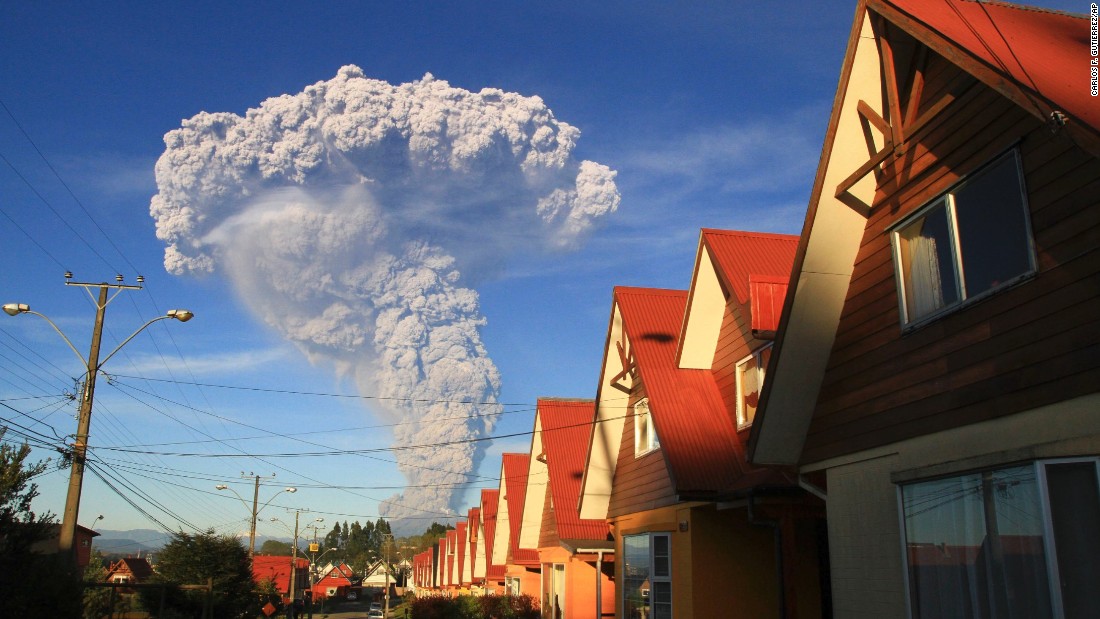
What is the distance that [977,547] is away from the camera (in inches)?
267

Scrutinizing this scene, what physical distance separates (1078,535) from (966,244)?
2755 mm

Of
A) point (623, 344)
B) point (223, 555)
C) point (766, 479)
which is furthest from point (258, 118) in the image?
point (766, 479)

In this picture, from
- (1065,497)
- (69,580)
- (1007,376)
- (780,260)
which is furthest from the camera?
(780,260)

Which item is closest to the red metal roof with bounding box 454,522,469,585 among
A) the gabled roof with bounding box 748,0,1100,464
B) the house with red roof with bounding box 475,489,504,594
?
the house with red roof with bounding box 475,489,504,594

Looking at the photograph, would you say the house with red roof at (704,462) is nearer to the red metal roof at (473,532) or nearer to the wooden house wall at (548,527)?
the wooden house wall at (548,527)

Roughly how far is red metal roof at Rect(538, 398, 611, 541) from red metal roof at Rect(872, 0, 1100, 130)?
1596 centimetres

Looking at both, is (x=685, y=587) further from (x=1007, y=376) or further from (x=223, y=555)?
(x=223, y=555)

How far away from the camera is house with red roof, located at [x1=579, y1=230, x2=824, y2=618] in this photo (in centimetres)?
1248

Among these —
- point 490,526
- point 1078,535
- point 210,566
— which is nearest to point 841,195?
point 1078,535

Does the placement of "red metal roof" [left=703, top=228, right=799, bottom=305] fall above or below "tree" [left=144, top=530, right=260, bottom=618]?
above

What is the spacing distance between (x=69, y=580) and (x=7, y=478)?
83.1 inches

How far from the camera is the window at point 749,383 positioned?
1388 cm

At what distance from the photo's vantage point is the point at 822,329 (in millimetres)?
9508

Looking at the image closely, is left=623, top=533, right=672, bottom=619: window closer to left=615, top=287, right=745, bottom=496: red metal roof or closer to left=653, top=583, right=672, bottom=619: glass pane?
left=653, top=583, right=672, bottom=619: glass pane
